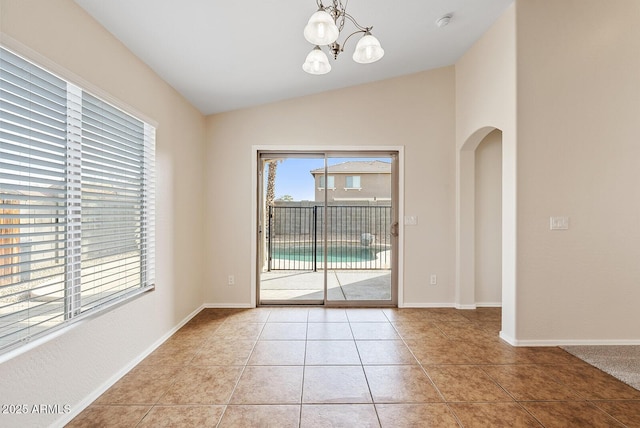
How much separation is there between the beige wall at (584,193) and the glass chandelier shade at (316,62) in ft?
6.62

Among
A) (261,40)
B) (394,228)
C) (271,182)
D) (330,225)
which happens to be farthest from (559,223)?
(271,182)

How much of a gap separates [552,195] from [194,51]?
3.43 m

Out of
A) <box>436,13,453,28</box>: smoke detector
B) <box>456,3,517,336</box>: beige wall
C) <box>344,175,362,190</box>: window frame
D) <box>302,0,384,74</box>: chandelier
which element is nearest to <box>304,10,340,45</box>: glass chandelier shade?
<box>302,0,384,74</box>: chandelier

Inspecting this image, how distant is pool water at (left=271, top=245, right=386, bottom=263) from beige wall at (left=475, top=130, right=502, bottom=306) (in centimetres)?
130

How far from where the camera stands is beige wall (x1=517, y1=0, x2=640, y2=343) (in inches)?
109

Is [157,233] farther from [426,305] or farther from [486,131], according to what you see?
[486,131]

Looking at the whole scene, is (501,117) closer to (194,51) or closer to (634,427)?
(634,427)

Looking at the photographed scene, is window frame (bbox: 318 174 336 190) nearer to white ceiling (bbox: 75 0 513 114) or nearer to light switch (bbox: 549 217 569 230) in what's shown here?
white ceiling (bbox: 75 0 513 114)

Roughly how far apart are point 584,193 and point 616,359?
4.70ft

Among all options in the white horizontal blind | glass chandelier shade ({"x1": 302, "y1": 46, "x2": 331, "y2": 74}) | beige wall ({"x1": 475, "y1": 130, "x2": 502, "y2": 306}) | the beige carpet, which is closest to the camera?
the white horizontal blind

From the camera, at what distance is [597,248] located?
9.12 ft

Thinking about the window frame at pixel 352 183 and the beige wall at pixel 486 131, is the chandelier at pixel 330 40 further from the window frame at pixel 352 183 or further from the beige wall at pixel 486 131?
the window frame at pixel 352 183

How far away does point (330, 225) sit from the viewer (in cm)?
412

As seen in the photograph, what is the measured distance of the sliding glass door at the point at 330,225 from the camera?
403 centimetres
